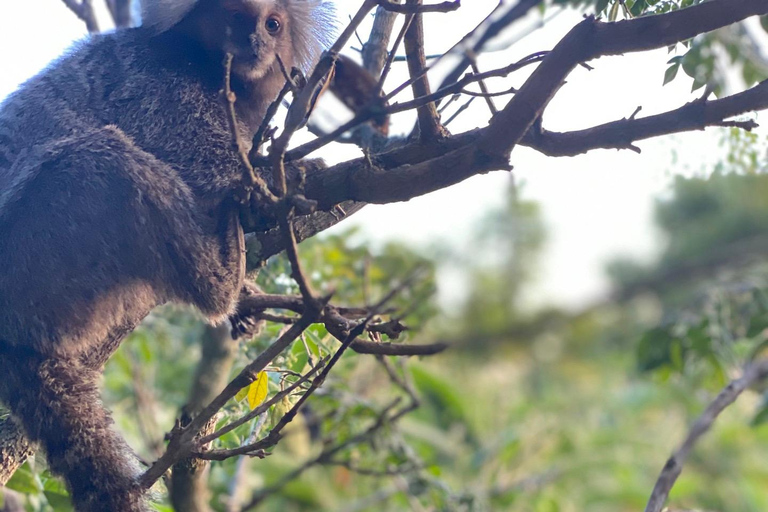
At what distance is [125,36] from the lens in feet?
11.8

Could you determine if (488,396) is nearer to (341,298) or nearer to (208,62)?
(341,298)

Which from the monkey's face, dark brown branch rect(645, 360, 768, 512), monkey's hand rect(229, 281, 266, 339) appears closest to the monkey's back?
monkey's hand rect(229, 281, 266, 339)

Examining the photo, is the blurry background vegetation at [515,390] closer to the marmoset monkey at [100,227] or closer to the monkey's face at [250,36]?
the marmoset monkey at [100,227]

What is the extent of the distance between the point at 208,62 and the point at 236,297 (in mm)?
1262

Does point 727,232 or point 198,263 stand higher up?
point 727,232

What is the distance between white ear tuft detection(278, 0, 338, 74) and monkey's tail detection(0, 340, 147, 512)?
219 centimetres

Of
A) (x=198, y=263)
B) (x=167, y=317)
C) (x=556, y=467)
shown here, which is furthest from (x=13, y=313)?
(x=556, y=467)

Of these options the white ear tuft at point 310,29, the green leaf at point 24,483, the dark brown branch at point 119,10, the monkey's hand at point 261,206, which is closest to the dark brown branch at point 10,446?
the green leaf at point 24,483

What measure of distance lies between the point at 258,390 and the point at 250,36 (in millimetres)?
1907

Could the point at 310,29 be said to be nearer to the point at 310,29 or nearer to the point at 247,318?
the point at 310,29

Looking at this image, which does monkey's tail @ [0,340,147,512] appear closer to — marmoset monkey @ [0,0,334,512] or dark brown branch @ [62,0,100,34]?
marmoset monkey @ [0,0,334,512]

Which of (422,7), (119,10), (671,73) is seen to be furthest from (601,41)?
(119,10)

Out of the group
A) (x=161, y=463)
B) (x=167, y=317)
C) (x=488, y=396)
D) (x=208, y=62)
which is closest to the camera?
(x=161, y=463)

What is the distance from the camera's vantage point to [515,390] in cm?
1244
